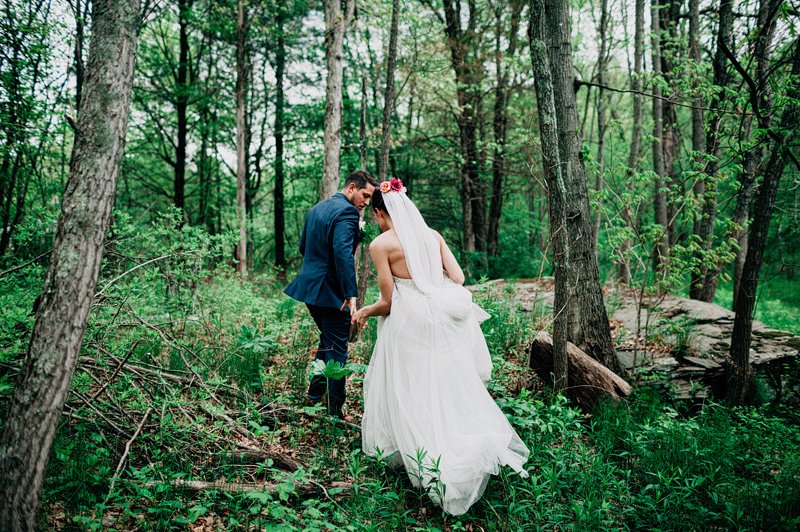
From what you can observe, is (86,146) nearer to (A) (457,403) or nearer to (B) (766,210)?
(A) (457,403)

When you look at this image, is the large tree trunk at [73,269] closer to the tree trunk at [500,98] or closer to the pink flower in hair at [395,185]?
the pink flower in hair at [395,185]

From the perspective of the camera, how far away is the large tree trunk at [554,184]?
4758 mm

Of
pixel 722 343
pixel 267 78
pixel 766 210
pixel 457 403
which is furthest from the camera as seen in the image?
pixel 267 78

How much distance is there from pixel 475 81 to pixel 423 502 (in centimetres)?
1357

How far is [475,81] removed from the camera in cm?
1451

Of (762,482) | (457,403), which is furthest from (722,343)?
(457,403)

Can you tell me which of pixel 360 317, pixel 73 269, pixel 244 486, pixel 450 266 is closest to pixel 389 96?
pixel 450 266

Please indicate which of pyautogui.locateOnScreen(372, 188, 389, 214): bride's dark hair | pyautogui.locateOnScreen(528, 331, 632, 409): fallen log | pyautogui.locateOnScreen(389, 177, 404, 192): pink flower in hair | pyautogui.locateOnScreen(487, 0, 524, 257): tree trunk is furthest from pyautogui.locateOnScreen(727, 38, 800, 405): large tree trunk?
pyautogui.locateOnScreen(487, 0, 524, 257): tree trunk

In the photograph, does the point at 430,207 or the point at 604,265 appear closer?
the point at 430,207

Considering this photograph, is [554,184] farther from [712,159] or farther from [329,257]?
[329,257]

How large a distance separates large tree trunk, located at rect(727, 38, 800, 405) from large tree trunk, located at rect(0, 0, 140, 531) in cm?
596

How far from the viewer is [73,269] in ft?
8.19

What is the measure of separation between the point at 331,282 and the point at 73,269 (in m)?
2.37

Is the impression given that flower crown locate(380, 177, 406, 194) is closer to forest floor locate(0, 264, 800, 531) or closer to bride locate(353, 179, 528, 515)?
bride locate(353, 179, 528, 515)
